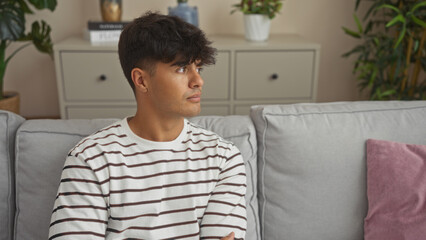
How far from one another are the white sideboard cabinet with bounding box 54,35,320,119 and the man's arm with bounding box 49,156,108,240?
139 centimetres

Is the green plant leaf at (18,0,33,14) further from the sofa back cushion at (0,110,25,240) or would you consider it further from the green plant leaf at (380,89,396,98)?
the green plant leaf at (380,89,396,98)

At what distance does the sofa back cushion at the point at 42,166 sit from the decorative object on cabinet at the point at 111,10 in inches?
52.2

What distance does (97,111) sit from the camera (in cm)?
242

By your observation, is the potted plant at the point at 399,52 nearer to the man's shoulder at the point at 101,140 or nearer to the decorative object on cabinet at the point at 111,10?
the decorative object on cabinet at the point at 111,10

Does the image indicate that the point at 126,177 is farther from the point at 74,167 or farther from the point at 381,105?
the point at 381,105

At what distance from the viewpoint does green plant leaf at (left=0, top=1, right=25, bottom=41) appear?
222cm

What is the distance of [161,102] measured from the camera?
108 cm

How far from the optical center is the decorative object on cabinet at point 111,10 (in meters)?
2.47

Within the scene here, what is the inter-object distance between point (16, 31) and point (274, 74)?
1394mm

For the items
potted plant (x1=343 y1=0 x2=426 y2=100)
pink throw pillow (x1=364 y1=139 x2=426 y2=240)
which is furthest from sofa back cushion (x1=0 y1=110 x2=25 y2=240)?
potted plant (x1=343 y1=0 x2=426 y2=100)

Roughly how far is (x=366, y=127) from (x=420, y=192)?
25 cm

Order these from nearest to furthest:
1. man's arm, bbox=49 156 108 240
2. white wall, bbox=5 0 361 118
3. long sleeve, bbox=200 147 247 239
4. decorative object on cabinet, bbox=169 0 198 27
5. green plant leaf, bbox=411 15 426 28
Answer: man's arm, bbox=49 156 108 240 < long sleeve, bbox=200 147 247 239 < green plant leaf, bbox=411 15 426 28 < decorative object on cabinet, bbox=169 0 198 27 < white wall, bbox=5 0 361 118

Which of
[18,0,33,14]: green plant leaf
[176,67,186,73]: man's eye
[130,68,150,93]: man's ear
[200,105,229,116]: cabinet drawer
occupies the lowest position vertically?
[200,105,229,116]: cabinet drawer

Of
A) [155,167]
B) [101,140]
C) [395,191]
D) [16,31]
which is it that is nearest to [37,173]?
[101,140]
